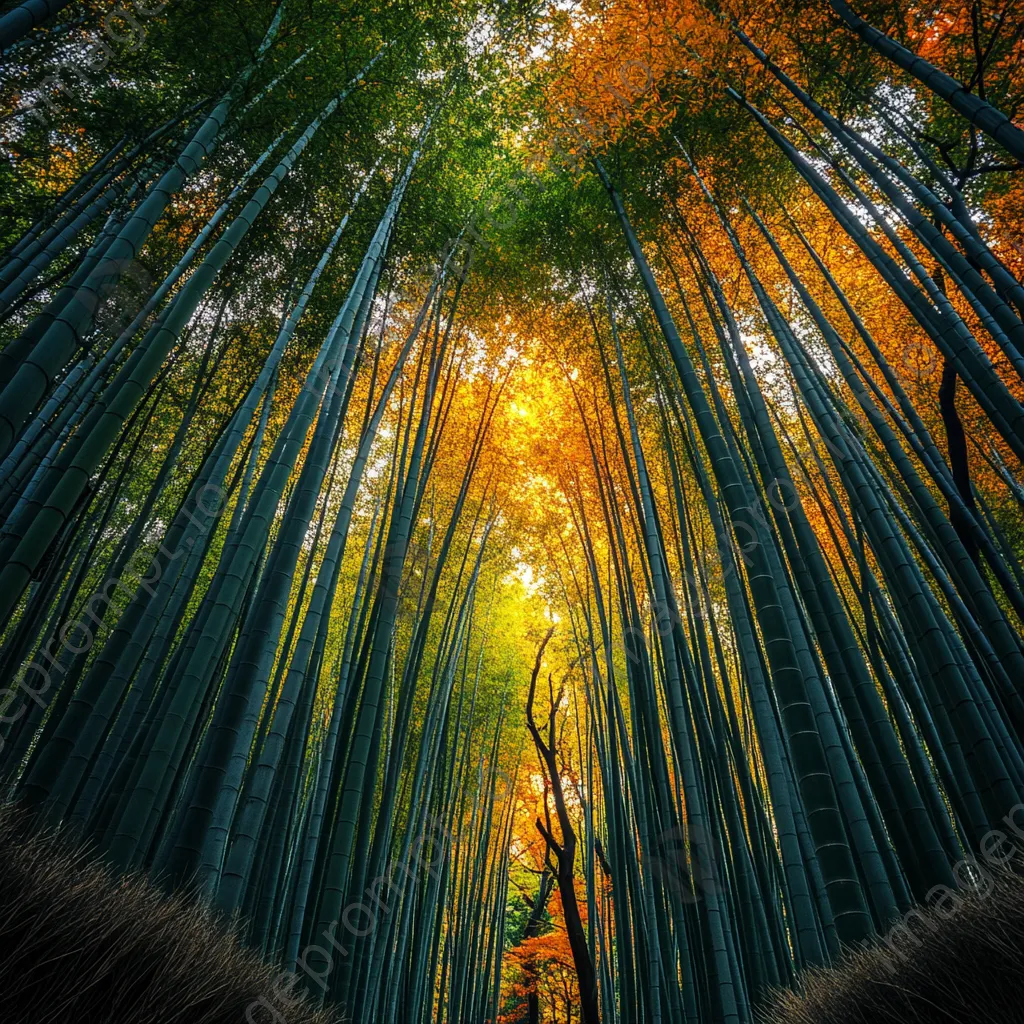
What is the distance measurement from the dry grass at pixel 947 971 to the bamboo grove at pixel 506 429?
0.15 meters

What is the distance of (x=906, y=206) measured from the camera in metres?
2.25

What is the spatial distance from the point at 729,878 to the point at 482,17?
21.9 feet

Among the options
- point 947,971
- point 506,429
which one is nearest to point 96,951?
point 947,971

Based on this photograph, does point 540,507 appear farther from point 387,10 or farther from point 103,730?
point 103,730

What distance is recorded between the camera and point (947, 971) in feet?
3.40

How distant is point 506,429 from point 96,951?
5.71 metres

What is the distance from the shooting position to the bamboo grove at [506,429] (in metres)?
1.88

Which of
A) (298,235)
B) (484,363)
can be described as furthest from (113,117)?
(484,363)

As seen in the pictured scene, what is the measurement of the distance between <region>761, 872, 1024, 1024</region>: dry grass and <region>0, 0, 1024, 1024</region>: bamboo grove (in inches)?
5.9

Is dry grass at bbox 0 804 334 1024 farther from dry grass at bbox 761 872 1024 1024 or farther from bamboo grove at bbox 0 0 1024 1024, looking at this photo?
dry grass at bbox 761 872 1024 1024

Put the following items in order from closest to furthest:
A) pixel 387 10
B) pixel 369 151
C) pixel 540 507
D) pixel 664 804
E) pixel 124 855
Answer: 1. pixel 124 855
2. pixel 664 804
3. pixel 387 10
4. pixel 369 151
5. pixel 540 507

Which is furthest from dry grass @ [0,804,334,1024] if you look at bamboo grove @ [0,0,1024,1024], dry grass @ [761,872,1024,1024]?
dry grass @ [761,872,1024,1024]

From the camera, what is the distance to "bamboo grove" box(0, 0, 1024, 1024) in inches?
74.0

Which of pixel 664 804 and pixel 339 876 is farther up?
pixel 664 804
